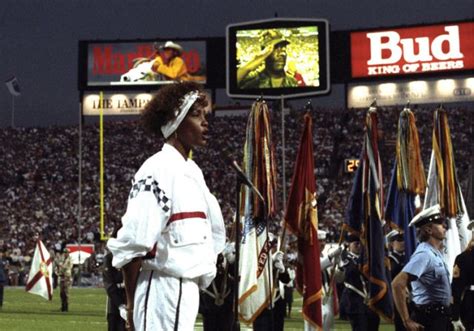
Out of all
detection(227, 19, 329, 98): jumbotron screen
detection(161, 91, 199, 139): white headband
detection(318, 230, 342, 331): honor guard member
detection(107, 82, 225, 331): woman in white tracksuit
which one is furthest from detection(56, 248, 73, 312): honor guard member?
detection(227, 19, 329, 98): jumbotron screen

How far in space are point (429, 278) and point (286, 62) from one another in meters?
44.1

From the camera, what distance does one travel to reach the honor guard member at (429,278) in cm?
914

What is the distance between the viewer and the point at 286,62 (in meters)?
52.8

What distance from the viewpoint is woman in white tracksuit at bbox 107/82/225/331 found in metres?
5.26

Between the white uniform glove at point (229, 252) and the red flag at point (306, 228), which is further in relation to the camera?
the red flag at point (306, 228)

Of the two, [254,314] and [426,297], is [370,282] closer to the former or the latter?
[254,314]

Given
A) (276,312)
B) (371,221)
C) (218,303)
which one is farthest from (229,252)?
(371,221)

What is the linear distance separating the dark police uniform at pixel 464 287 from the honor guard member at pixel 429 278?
0.71 meters

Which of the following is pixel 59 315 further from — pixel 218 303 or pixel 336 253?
pixel 336 253

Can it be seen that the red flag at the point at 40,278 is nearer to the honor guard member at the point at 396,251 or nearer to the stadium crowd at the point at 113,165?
the stadium crowd at the point at 113,165

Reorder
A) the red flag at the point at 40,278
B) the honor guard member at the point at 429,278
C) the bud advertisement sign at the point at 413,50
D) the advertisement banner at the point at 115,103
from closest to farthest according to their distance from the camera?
1. the honor guard member at the point at 429,278
2. the red flag at the point at 40,278
3. the bud advertisement sign at the point at 413,50
4. the advertisement banner at the point at 115,103

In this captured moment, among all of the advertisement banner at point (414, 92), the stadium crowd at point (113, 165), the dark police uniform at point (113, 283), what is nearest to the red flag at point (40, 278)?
the stadium crowd at point (113, 165)

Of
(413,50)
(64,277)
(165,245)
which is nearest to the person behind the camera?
(165,245)

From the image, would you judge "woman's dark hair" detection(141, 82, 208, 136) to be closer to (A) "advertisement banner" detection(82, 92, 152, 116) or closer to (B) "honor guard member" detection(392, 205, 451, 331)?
(B) "honor guard member" detection(392, 205, 451, 331)
